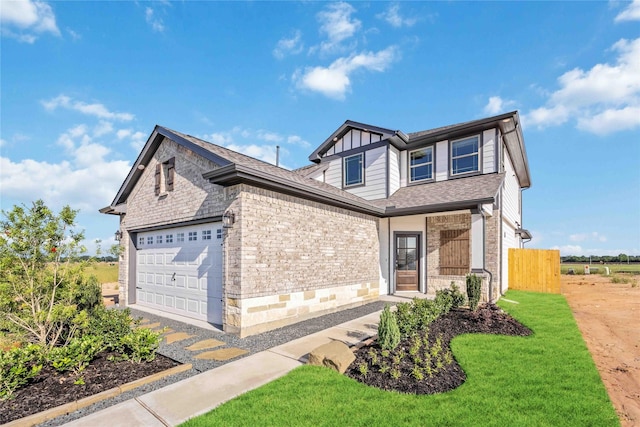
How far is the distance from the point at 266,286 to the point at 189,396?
3.43 metres

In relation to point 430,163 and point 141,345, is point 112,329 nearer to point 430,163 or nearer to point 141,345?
point 141,345

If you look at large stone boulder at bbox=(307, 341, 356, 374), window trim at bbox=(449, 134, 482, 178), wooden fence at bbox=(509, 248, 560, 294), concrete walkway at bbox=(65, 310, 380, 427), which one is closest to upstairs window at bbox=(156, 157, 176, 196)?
concrete walkway at bbox=(65, 310, 380, 427)

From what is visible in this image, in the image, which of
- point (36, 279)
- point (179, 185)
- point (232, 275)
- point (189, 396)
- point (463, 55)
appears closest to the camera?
point (189, 396)

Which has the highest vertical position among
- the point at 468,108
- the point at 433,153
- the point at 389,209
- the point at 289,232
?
the point at 468,108

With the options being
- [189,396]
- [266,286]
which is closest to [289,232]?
[266,286]

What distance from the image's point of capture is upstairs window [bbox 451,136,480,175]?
39.0ft

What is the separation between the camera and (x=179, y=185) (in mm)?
9016

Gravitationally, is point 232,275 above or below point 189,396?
above

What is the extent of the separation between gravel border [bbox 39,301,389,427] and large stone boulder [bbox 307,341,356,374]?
1467mm

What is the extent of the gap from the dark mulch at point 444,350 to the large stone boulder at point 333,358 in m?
0.11

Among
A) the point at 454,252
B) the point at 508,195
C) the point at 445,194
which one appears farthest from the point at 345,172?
the point at 508,195

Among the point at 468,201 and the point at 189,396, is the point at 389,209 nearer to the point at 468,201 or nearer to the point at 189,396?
the point at 468,201

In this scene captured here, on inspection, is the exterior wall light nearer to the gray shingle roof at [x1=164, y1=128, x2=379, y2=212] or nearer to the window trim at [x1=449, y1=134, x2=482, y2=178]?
the gray shingle roof at [x1=164, y1=128, x2=379, y2=212]

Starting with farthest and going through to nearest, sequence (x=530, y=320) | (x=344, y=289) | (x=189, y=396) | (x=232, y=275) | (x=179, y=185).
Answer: (x=344, y=289) → (x=179, y=185) → (x=530, y=320) → (x=232, y=275) → (x=189, y=396)
